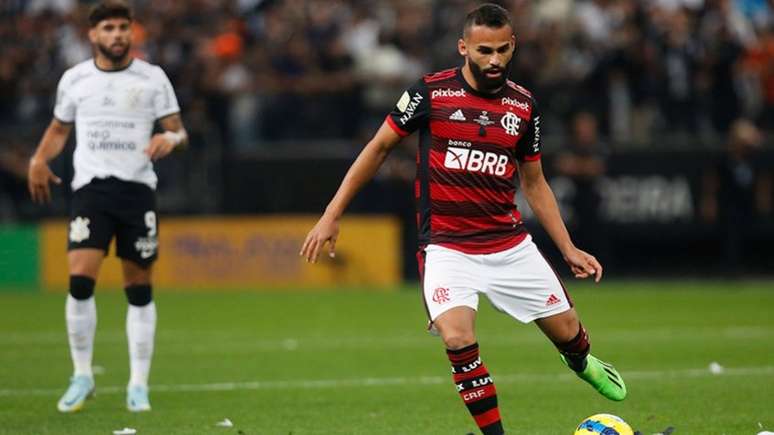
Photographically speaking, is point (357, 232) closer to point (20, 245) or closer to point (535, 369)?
point (20, 245)

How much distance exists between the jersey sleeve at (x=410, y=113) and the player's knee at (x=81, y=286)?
10.5 ft

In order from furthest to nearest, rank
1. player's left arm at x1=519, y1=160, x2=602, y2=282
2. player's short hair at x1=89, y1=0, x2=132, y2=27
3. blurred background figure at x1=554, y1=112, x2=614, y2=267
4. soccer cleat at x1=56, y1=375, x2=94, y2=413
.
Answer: blurred background figure at x1=554, y1=112, x2=614, y2=267
player's short hair at x1=89, y1=0, x2=132, y2=27
soccer cleat at x1=56, y1=375, x2=94, y2=413
player's left arm at x1=519, y1=160, x2=602, y2=282

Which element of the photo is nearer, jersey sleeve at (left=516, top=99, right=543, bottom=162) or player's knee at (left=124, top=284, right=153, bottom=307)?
jersey sleeve at (left=516, top=99, right=543, bottom=162)

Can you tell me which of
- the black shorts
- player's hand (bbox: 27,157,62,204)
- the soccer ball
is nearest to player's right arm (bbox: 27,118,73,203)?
player's hand (bbox: 27,157,62,204)

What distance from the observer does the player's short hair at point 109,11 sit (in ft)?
33.0

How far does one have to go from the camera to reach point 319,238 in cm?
758

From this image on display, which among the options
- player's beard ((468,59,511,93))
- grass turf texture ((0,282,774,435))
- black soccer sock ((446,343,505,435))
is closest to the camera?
black soccer sock ((446,343,505,435))

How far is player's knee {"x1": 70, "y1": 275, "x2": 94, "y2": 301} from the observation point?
33.1ft

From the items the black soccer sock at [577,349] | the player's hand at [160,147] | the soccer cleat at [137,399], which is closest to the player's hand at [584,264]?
the black soccer sock at [577,349]

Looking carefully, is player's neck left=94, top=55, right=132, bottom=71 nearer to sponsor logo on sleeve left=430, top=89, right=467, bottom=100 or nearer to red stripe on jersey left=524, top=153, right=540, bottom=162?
sponsor logo on sleeve left=430, top=89, right=467, bottom=100

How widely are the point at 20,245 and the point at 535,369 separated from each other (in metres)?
11.4

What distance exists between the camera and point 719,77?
832 inches

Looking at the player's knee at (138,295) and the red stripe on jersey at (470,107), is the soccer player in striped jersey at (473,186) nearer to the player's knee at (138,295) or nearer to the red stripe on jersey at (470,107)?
the red stripe on jersey at (470,107)

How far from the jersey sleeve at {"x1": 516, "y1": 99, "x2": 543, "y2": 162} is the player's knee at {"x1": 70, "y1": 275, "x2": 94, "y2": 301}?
350cm
